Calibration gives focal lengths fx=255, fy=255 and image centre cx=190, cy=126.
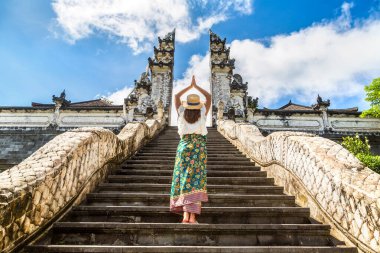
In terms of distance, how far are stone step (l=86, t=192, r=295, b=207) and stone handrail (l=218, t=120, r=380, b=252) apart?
1.12 ft

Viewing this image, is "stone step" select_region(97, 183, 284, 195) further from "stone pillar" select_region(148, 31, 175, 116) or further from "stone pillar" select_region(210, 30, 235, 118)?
"stone pillar" select_region(148, 31, 175, 116)

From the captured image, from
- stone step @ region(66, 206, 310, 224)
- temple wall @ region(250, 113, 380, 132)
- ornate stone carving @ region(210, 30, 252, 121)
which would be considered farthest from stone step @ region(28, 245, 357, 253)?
ornate stone carving @ region(210, 30, 252, 121)

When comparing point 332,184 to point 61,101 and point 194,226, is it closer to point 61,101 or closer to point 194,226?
point 194,226

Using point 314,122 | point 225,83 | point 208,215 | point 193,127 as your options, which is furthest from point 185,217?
point 225,83

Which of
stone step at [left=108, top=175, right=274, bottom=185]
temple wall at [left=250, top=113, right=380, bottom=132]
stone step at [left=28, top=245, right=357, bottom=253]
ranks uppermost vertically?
temple wall at [left=250, top=113, right=380, bottom=132]

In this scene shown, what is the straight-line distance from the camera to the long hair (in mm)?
3521

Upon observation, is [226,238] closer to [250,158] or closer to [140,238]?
[140,238]

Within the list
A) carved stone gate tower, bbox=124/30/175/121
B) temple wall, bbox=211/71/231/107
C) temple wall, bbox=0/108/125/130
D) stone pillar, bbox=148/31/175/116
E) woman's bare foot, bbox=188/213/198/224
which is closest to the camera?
woman's bare foot, bbox=188/213/198/224

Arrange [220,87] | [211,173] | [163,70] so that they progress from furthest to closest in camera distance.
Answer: [163,70] → [220,87] → [211,173]

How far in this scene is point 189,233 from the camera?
279 centimetres

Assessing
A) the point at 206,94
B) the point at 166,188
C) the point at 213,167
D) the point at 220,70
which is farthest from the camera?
the point at 220,70

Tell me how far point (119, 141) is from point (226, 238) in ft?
10.5

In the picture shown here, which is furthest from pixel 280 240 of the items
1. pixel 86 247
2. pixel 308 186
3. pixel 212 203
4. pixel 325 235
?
pixel 86 247

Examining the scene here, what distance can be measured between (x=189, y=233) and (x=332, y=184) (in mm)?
1655
